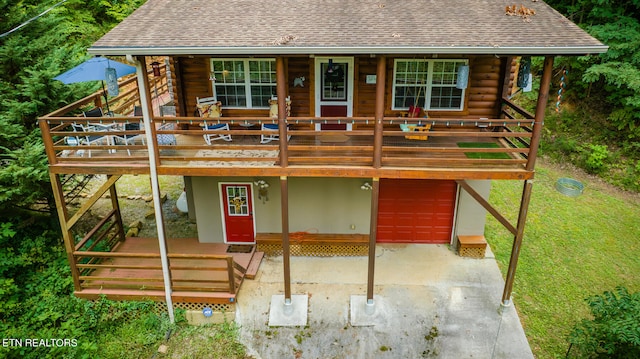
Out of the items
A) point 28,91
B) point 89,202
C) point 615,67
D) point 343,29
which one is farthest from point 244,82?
point 615,67

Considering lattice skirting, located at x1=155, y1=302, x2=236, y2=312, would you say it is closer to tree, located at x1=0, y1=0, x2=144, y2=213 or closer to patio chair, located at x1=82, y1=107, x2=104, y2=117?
tree, located at x1=0, y1=0, x2=144, y2=213

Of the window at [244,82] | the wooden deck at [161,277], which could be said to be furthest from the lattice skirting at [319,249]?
the window at [244,82]

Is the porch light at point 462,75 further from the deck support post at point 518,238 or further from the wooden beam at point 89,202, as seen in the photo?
the wooden beam at point 89,202

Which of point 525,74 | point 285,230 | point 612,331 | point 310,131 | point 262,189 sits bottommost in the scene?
point 612,331

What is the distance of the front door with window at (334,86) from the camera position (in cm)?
1002

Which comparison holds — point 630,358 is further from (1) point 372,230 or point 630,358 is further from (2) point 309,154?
(2) point 309,154

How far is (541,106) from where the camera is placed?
7.69 meters

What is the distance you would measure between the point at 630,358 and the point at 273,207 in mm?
7883

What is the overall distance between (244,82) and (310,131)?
3.13 metres

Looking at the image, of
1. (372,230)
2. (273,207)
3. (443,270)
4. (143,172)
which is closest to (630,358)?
(443,270)

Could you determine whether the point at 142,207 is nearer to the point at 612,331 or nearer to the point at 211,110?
the point at 211,110

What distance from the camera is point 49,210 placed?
11.3 meters

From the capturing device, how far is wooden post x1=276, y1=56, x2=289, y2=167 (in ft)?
24.6

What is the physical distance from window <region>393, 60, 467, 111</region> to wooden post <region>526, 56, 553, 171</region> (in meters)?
2.55
